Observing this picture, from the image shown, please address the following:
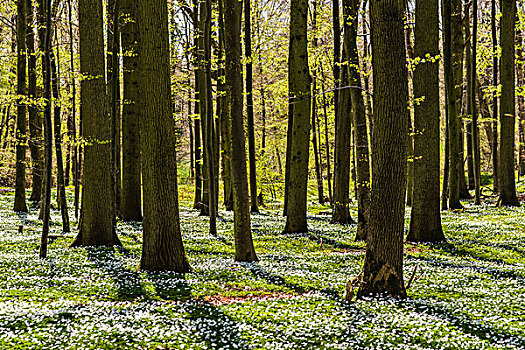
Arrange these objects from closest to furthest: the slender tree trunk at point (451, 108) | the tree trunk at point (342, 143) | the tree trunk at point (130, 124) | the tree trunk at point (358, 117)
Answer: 1. the tree trunk at point (358, 117)
2. the tree trunk at point (342, 143)
3. the tree trunk at point (130, 124)
4. the slender tree trunk at point (451, 108)

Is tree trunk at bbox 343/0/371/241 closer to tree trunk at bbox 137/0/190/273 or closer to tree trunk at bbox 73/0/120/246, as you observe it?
tree trunk at bbox 137/0/190/273

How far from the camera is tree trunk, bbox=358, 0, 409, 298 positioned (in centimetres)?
820

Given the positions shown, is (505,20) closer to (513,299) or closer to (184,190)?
(513,299)

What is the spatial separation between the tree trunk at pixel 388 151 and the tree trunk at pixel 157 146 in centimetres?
450

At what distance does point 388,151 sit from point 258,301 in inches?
138

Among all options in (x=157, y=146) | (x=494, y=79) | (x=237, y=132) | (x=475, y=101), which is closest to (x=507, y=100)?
(x=475, y=101)

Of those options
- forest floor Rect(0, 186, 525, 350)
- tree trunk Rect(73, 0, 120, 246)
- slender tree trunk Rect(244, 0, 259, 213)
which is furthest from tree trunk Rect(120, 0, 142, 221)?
tree trunk Rect(73, 0, 120, 246)

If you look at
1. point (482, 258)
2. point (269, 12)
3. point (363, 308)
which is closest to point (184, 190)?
point (269, 12)

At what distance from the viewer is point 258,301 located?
26.7 ft

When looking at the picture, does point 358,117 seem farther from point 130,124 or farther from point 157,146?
point 130,124

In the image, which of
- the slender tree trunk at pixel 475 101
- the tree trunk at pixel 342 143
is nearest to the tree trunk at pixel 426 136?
Result: the tree trunk at pixel 342 143

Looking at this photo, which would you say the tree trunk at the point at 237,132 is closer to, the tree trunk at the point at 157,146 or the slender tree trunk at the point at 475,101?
the tree trunk at the point at 157,146

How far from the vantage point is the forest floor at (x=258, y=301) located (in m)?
6.18

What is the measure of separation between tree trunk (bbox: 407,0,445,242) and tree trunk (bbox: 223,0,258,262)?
19.5 feet
